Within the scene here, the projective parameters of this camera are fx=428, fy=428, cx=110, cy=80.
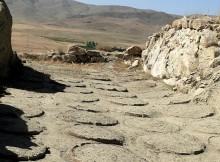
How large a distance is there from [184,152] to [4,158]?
7.42 ft

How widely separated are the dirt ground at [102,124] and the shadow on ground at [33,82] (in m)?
0.02

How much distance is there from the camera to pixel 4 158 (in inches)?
180

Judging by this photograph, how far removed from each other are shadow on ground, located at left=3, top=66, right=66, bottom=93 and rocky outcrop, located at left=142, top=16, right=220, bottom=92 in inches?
116

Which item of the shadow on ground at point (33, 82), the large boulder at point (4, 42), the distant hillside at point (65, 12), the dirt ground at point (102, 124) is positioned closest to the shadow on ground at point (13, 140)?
the dirt ground at point (102, 124)

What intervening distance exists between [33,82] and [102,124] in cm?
391

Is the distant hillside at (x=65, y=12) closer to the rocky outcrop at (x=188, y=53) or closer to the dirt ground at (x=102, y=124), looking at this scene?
the rocky outcrop at (x=188, y=53)

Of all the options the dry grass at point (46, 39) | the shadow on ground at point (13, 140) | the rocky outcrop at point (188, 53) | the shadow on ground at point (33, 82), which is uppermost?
the rocky outcrop at point (188, 53)

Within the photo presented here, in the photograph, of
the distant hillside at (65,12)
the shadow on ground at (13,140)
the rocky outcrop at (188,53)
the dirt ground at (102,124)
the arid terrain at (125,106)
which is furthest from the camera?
the distant hillside at (65,12)

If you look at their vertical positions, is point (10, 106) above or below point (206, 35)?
below

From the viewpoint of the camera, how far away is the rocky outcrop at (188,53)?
9656 mm

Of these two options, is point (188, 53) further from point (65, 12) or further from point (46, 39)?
point (65, 12)

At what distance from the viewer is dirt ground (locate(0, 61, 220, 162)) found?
518cm

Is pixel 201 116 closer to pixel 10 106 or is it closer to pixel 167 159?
pixel 167 159

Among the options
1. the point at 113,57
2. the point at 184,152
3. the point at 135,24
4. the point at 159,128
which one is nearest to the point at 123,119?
the point at 159,128
